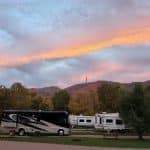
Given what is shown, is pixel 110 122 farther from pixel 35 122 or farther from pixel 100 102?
pixel 100 102

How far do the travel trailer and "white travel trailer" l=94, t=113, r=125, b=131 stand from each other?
34.1 ft

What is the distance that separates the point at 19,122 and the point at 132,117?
13.8 metres

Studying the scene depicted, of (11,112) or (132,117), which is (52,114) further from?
(132,117)

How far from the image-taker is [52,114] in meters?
64.9

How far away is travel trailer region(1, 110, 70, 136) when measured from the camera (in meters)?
64.4

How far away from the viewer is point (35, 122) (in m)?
64.3

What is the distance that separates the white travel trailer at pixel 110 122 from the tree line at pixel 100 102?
→ 57.6 inches

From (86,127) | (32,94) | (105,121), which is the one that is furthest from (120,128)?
(32,94)

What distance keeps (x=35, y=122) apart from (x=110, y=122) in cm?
1488

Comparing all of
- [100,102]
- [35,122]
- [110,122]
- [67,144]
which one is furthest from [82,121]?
[67,144]

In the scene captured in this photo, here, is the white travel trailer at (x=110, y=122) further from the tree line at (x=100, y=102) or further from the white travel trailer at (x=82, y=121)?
the white travel trailer at (x=82, y=121)

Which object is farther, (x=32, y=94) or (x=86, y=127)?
(x=32, y=94)

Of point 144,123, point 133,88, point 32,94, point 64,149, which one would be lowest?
point 64,149

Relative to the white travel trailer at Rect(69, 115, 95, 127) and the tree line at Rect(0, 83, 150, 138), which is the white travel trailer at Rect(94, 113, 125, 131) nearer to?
the tree line at Rect(0, 83, 150, 138)
